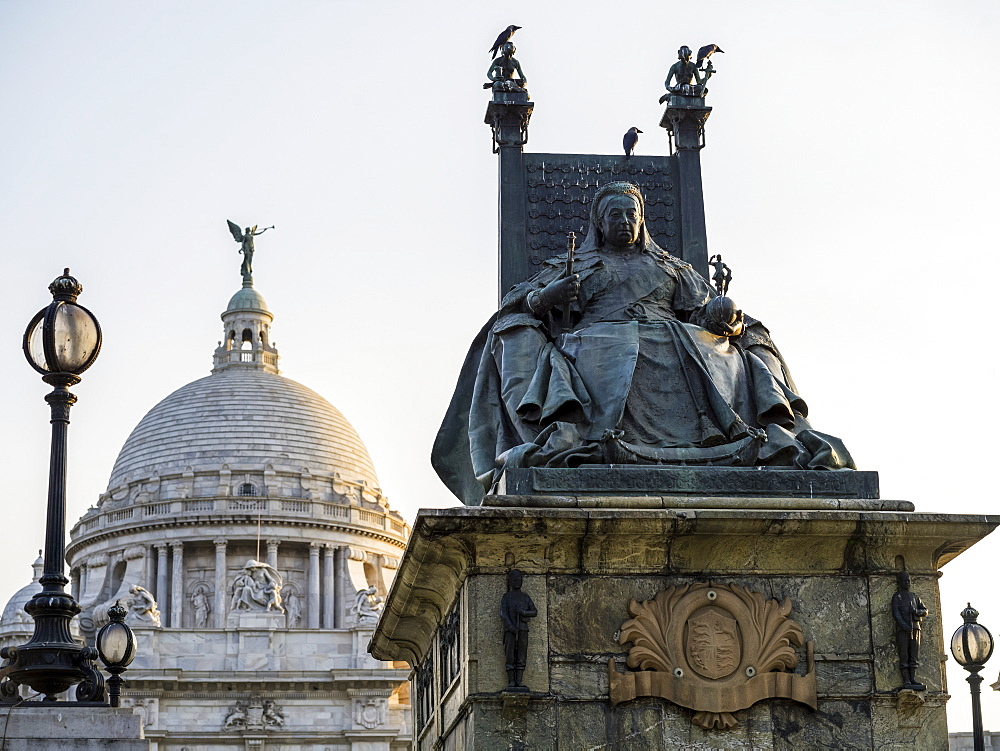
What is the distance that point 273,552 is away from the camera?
9238cm

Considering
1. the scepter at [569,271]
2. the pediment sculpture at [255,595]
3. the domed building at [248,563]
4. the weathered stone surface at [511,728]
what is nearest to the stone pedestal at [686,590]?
the weathered stone surface at [511,728]

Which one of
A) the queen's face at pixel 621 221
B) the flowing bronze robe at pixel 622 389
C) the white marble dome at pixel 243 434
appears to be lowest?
the flowing bronze robe at pixel 622 389

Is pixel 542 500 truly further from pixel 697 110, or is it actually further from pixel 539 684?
pixel 697 110

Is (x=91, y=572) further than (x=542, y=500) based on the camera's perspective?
Yes

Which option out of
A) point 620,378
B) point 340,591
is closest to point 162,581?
point 340,591

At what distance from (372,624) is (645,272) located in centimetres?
6433

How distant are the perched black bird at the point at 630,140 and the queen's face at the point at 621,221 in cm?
172

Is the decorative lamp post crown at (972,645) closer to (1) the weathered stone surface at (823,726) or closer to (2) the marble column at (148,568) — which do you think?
(1) the weathered stone surface at (823,726)

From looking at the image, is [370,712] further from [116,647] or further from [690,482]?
[690,482]

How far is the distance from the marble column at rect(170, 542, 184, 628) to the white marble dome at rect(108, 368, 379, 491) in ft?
19.0

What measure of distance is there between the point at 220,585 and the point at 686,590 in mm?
82659

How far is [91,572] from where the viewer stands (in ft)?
315

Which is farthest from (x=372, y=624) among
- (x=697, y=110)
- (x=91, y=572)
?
Answer: (x=697, y=110)

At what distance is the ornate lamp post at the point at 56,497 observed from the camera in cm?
1207
